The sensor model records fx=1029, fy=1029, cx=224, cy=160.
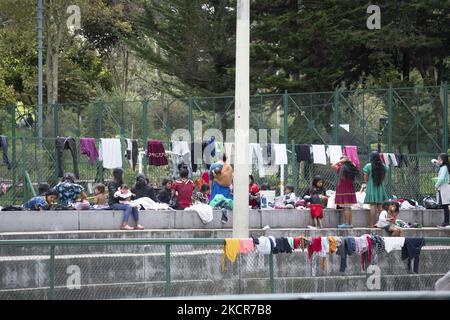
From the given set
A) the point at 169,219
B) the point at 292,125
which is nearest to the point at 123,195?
the point at 169,219

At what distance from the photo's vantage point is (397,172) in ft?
81.8

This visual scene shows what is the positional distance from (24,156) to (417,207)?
8.88 metres

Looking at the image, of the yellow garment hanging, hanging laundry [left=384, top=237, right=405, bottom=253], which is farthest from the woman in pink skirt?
the yellow garment hanging

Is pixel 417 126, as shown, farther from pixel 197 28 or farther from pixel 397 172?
pixel 197 28

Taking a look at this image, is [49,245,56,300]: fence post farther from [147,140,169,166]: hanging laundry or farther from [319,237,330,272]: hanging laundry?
[147,140,169,166]: hanging laundry

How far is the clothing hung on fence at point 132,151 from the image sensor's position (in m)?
24.7

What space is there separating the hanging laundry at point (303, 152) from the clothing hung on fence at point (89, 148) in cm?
481

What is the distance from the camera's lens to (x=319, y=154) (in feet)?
80.8

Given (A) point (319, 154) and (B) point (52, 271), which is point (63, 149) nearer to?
(A) point (319, 154)

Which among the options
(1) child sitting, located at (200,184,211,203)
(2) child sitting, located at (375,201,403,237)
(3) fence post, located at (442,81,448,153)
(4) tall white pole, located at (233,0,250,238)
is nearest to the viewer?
(4) tall white pole, located at (233,0,250,238)

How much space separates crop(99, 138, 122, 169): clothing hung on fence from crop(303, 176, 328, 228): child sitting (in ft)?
15.2

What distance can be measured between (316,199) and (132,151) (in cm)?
556

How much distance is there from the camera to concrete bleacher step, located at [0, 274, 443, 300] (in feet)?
44.8

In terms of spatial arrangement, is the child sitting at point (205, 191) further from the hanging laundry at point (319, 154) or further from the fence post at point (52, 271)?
the fence post at point (52, 271)
